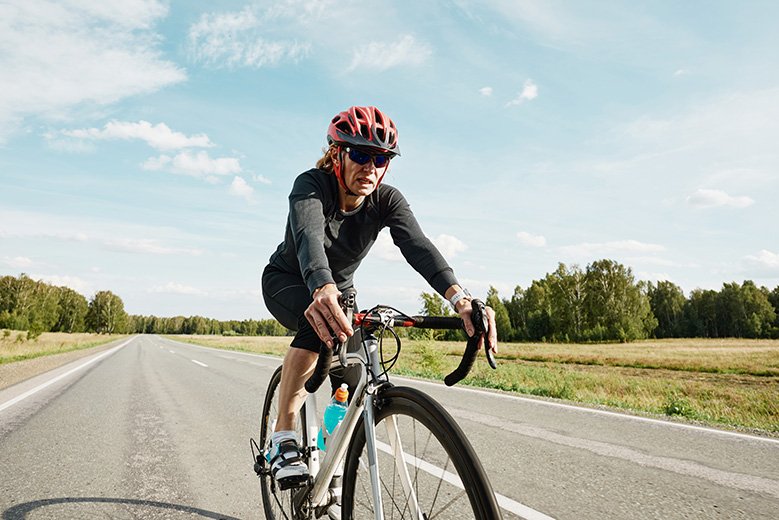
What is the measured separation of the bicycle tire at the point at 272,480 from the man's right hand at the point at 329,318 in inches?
48.0

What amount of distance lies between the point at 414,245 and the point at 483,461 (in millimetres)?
2640

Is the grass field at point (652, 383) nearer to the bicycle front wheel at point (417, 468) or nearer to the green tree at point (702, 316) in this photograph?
the bicycle front wheel at point (417, 468)

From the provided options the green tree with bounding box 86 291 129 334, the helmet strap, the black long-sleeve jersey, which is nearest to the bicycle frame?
the black long-sleeve jersey

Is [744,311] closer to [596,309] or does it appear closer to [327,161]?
[596,309]

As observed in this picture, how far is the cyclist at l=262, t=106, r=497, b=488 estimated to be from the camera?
7.15 feet

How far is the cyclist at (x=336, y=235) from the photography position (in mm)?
2180

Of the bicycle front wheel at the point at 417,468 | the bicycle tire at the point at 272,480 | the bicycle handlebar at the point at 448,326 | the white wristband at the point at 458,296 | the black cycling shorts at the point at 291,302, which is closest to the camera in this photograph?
the bicycle front wheel at the point at 417,468

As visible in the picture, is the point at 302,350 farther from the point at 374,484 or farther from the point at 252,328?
the point at 252,328

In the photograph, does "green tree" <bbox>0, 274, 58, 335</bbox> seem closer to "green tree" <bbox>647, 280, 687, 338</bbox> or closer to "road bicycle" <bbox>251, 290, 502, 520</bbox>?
"road bicycle" <bbox>251, 290, 502, 520</bbox>

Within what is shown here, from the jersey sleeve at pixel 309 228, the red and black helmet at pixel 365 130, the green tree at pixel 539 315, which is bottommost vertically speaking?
the jersey sleeve at pixel 309 228

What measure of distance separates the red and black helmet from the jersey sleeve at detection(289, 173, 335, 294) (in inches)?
10.6

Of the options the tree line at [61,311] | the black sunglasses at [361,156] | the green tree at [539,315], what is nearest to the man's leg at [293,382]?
the black sunglasses at [361,156]

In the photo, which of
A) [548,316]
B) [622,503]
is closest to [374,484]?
[622,503]

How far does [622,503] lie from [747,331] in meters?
110
